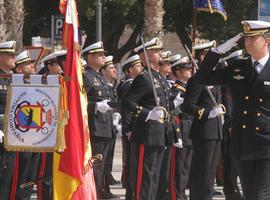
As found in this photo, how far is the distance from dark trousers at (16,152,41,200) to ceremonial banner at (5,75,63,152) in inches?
22.8

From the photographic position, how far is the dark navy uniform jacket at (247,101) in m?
7.49

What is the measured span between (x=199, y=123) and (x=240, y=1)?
77.1ft

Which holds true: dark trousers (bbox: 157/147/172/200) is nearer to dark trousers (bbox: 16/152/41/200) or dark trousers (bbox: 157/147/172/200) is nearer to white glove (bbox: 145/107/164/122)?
white glove (bbox: 145/107/164/122)

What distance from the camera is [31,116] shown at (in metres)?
8.26

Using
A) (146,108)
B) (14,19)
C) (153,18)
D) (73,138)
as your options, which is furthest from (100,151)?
(153,18)

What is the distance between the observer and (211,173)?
9.80 m

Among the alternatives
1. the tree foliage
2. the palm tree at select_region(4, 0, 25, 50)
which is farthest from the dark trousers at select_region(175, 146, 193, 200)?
the tree foliage

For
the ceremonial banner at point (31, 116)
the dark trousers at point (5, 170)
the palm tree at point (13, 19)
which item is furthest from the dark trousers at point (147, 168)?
the palm tree at point (13, 19)

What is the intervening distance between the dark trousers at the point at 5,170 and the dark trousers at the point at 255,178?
8.26 feet

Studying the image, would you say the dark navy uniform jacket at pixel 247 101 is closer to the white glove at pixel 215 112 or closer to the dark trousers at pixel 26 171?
the white glove at pixel 215 112

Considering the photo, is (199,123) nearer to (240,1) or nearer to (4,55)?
(4,55)

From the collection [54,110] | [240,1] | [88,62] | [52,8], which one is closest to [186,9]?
[240,1]

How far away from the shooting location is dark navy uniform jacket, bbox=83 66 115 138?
9961mm

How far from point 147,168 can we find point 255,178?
7.26 ft
